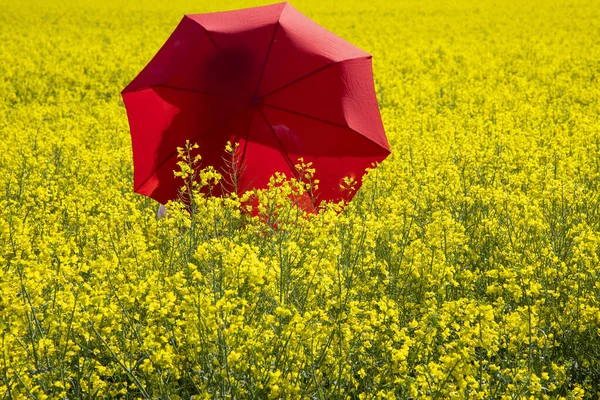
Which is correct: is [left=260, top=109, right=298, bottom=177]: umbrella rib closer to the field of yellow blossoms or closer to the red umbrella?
the red umbrella

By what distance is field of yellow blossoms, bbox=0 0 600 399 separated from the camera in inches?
101

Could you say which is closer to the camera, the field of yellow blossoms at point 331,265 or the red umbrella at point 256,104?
the field of yellow blossoms at point 331,265

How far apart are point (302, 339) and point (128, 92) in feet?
7.54

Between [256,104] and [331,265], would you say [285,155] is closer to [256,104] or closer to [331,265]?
[256,104]

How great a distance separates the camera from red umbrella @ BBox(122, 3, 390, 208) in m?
4.15

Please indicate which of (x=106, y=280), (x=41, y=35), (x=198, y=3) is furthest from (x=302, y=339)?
(x=198, y=3)

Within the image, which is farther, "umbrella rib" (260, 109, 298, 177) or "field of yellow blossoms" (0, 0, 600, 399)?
"umbrella rib" (260, 109, 298, 177)

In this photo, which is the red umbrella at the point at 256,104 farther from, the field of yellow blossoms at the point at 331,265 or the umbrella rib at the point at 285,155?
the field of yellow blossoms at the point at 331,265

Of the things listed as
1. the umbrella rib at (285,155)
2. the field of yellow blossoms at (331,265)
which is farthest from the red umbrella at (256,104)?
the field of yellow blossoms at (331,265)

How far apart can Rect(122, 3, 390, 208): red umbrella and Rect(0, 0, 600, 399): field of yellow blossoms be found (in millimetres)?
317

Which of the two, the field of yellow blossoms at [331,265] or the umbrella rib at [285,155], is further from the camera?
the umbrella rib at [285,155]

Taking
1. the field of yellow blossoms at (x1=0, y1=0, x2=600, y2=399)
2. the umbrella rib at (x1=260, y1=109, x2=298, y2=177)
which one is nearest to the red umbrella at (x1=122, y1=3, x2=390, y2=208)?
the umbrella rib at (x1=260, y1=109, x2=298, y2=177)

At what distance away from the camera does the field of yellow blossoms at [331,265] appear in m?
2.56

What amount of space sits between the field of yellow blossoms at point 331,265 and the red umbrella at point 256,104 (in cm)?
32
